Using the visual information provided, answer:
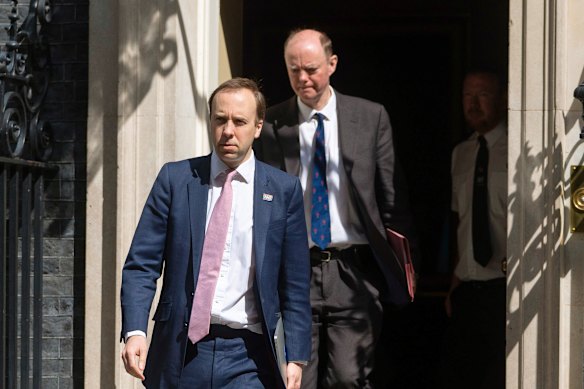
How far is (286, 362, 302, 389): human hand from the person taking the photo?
4.91 m

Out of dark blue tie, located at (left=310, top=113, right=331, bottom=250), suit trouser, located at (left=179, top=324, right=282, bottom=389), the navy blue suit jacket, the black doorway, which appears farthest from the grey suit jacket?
the black doorway

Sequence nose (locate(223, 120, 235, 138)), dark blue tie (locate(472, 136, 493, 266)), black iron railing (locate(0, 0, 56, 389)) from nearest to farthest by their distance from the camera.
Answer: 1. nose (locate(223, 120, 235, 138))
2. black iron railing (locate(0, 0, 56, 389))
3. dark blue tie (locate(472, 136, 493, 266))

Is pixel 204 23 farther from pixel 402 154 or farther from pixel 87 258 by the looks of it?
pixel 402 154

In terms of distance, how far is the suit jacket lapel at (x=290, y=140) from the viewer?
617cm

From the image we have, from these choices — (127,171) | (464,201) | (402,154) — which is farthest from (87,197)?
(402,154)

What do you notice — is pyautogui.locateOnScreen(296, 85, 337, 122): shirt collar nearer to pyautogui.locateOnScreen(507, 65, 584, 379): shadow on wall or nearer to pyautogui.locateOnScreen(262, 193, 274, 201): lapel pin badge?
pyautogui.locateOnScreen(507, 65, 584, 379): shadow on wall

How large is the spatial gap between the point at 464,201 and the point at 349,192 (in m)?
1.03

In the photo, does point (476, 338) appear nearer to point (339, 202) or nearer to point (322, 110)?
point (339, 202)

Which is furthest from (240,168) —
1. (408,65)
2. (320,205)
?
(408,65)

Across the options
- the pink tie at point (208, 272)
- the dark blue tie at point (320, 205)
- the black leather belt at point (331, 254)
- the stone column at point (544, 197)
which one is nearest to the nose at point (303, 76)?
the dark blue tie at point (320, 205)

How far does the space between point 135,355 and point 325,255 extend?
168 centimetres

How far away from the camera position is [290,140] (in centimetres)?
620

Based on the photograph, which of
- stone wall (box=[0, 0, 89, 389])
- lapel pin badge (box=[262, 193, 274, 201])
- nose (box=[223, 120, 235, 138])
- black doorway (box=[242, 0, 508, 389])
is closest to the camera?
nose (box=[223, 120, 235, 138])

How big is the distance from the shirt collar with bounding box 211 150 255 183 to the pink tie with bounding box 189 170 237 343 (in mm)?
154
